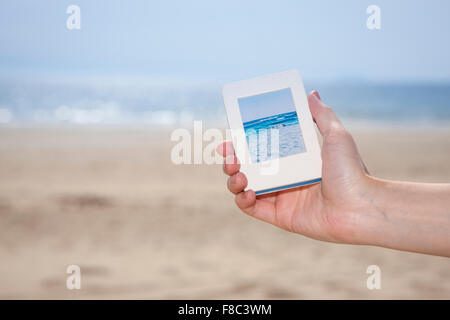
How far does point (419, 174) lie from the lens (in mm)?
6109

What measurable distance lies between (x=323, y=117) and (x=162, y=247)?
214 cm

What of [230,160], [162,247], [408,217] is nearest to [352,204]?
[408,217]

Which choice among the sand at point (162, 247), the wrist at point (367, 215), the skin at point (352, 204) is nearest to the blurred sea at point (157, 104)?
the sand at point (162, 247)

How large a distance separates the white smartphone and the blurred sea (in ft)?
31.2

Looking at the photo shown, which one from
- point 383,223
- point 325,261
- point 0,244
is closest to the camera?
point 383,223

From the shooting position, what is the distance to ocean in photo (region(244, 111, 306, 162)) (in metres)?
1.76

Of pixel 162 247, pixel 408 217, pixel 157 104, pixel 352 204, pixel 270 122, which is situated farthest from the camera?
pixel 157 104

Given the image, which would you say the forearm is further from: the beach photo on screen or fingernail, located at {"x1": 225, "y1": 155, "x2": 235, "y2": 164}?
fingernail, located at {"x1": 225, "y1": 155, "x2": 235, "y2": 164}

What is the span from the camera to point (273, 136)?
1777 millimetres

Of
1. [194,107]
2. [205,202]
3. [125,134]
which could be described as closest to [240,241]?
[205,202]

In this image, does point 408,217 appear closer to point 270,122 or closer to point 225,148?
point 270,122

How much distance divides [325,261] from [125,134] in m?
6.81

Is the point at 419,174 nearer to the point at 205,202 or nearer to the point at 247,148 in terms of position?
the point at 205,202

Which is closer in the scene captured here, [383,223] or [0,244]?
[383,223]
